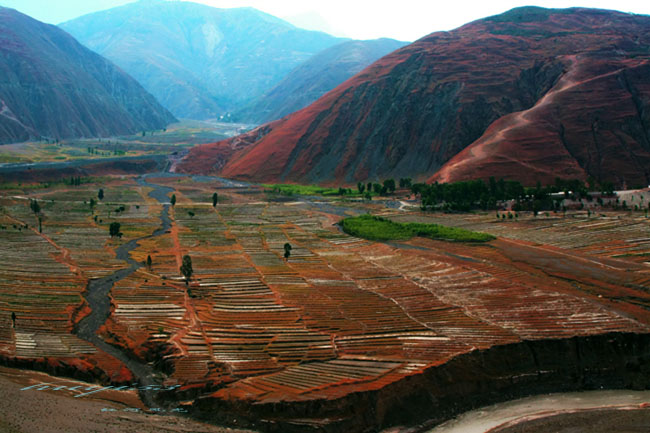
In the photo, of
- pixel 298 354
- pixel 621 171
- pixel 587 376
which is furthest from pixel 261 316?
pixel 621 171

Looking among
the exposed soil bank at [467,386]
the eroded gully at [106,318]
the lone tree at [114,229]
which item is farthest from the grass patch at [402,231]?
the exposed soil bank at [467,386]

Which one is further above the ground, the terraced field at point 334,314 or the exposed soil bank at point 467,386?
the terraced field at point 334,314

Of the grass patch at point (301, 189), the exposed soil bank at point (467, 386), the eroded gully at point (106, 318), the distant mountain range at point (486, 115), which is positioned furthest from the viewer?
the grass patch at point (301, 189)

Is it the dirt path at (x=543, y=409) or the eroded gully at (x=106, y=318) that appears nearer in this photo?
the dirt path at (x=543, y=409)

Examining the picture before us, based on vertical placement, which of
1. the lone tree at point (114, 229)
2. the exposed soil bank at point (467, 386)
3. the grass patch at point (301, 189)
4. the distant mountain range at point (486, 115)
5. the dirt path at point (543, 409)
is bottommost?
the dirt path at point (543, 409)

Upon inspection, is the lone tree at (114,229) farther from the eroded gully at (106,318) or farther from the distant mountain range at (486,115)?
the distant mountain range at (486,115)

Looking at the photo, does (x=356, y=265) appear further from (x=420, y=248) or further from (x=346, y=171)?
(x=346, y=171)

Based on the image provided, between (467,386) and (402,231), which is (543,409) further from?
(402,231)
